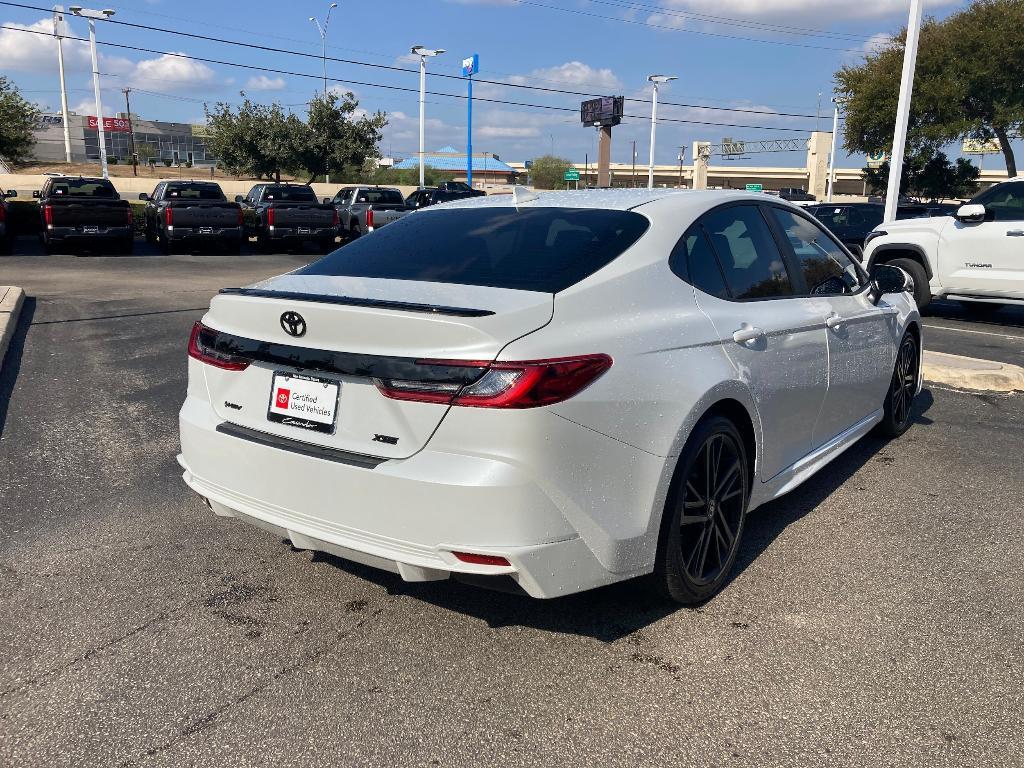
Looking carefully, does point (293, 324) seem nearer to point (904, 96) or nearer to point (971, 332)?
point (971, 332)

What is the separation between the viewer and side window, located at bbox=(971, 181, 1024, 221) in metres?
10.7

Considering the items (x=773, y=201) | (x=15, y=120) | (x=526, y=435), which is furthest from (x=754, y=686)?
(x=15, y=120)

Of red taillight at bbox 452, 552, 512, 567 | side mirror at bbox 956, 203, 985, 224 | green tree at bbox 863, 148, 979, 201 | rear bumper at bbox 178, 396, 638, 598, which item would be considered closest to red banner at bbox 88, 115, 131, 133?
green tree at bbox 863, 148, 979, 201

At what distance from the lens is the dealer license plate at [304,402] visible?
2.85 meters

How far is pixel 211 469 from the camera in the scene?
3.23 m

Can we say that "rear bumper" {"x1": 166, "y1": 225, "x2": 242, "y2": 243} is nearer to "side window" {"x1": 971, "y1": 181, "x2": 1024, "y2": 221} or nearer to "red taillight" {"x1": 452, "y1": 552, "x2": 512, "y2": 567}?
"side window" {"x1": 971, "y1": 181, "x2": 1024, "y2": 221}

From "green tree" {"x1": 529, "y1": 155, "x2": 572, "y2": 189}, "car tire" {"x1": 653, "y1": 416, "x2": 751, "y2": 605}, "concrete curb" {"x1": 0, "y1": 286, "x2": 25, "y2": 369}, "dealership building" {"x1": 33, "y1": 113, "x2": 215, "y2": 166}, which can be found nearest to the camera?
"car tire" {"x1": 653, "y1": 416, "x2": 751, "y2": 605}

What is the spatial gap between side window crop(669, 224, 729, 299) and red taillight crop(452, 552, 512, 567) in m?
1.39

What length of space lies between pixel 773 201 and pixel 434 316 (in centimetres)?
238

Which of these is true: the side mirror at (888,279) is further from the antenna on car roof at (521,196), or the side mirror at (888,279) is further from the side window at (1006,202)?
the side window at (1006,202)

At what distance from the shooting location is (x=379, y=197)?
26281 millimetres

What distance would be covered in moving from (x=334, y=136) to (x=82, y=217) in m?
24.6

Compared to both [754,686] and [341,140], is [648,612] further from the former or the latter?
[341,140]

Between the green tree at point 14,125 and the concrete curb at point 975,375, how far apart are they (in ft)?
116
